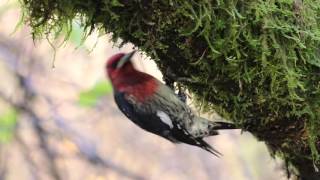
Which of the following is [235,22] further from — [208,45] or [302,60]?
[302,60]

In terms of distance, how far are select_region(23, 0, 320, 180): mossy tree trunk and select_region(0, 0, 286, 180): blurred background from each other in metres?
2.19

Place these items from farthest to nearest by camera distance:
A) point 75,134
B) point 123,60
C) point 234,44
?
point 75,134 → point 123,60 → point 234,44

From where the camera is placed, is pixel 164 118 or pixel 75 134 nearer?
pixel 164 118

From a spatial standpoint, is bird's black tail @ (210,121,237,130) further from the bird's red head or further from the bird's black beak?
the bird's black beak

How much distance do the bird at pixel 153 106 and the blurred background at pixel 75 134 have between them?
1.75 meters

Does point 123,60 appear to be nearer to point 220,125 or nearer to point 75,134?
point 220,125

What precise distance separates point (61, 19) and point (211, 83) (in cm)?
43

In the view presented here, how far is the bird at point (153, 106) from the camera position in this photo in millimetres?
1853

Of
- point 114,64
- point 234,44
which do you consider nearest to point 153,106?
point 114,64

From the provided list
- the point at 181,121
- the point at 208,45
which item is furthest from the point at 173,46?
the point at 181,121

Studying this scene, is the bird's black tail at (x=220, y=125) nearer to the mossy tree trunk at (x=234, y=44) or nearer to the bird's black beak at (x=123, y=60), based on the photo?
the mossy tree trunk at (x=234, y=44)

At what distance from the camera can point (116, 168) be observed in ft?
14.6

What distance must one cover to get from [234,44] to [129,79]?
61 centimetres

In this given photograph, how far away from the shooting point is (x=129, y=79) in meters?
1.88
